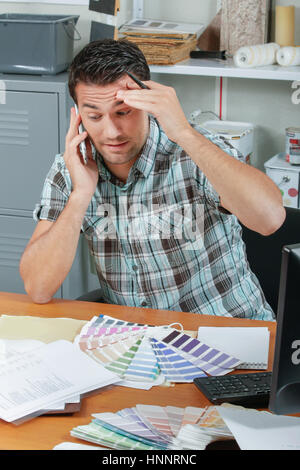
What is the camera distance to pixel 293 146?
8.98ft

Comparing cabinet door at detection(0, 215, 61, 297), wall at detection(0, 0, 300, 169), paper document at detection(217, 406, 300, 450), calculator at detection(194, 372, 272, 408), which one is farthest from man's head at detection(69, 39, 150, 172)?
wall at detection(0, 0, 300, 169)

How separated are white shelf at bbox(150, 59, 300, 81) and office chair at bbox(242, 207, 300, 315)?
100cm

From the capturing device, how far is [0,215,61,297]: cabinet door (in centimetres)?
288

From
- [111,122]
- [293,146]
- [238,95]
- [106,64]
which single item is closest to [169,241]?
[111,122]

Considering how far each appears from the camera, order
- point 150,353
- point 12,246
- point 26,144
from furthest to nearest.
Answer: point 12,246 → point 26,144 → point 150,353

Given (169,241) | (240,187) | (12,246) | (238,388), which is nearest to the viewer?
(238,388)

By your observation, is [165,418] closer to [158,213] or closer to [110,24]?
[158,213]

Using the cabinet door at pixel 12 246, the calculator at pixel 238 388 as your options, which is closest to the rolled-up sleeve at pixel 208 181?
the calculator at pixel 238 388

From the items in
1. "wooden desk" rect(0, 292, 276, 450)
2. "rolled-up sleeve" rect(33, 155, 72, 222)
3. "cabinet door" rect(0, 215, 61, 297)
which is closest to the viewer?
"wooden desk" rect(0, 292, 276, 450)

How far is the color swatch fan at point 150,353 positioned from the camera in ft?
4.42

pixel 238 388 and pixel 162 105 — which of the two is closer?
pixel 238 388

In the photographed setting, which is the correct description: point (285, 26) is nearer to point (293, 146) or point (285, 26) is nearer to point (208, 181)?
point (293, 146)

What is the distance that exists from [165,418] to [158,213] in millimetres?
716

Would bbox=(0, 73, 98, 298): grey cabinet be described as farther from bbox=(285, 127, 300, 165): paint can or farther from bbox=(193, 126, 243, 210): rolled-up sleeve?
bbox=(193, 126, 243, 210): rolled-up sleeve
